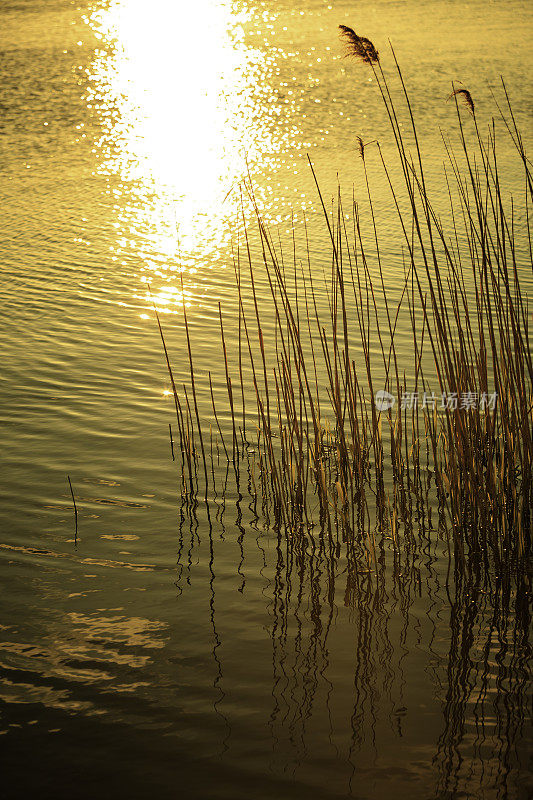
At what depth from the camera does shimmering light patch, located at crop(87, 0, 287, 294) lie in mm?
6594

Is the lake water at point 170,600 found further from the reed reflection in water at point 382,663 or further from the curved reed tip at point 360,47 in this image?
the curved reed tip at point 360,47

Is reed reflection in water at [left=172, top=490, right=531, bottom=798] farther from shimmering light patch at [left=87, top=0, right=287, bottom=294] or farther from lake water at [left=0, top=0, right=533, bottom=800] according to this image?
shimmering light patch at [left=87, top=0, right=287, bottom=294]

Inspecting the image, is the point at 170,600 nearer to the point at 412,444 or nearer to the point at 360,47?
the point at 412,444

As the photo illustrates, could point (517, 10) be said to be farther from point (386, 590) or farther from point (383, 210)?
point (386, 590)

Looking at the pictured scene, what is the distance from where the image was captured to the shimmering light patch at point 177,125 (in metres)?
6.59

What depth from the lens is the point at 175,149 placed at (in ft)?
28.5

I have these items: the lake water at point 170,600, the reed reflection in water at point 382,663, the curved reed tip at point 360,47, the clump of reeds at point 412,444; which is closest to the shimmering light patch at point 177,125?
the lake water at point 170,600

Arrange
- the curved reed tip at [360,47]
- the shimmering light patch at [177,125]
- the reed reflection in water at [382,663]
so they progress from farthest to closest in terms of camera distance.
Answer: the shimmering light patch at [177,125]
the curved reed tip at [360,47]
the reed reflection in water at [382,663]

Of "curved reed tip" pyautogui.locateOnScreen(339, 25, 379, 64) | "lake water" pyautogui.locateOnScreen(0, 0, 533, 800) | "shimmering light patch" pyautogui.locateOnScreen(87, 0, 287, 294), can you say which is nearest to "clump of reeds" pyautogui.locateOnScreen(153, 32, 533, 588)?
"curved reed tip" pyautogui.locateOnScreen(339, 25, 379, 64)

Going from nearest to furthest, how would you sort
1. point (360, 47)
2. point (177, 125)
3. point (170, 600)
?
1. point (360, 47)
2. point (170, 600)
3. point (177, 125)

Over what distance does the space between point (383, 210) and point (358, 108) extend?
3346mm

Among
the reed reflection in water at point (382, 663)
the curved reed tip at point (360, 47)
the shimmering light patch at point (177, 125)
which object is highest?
the curved reed tip at point (360, 47)

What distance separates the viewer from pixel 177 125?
31.1 ft

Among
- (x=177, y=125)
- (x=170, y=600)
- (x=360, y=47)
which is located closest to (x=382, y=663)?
(x=170, y=600)
